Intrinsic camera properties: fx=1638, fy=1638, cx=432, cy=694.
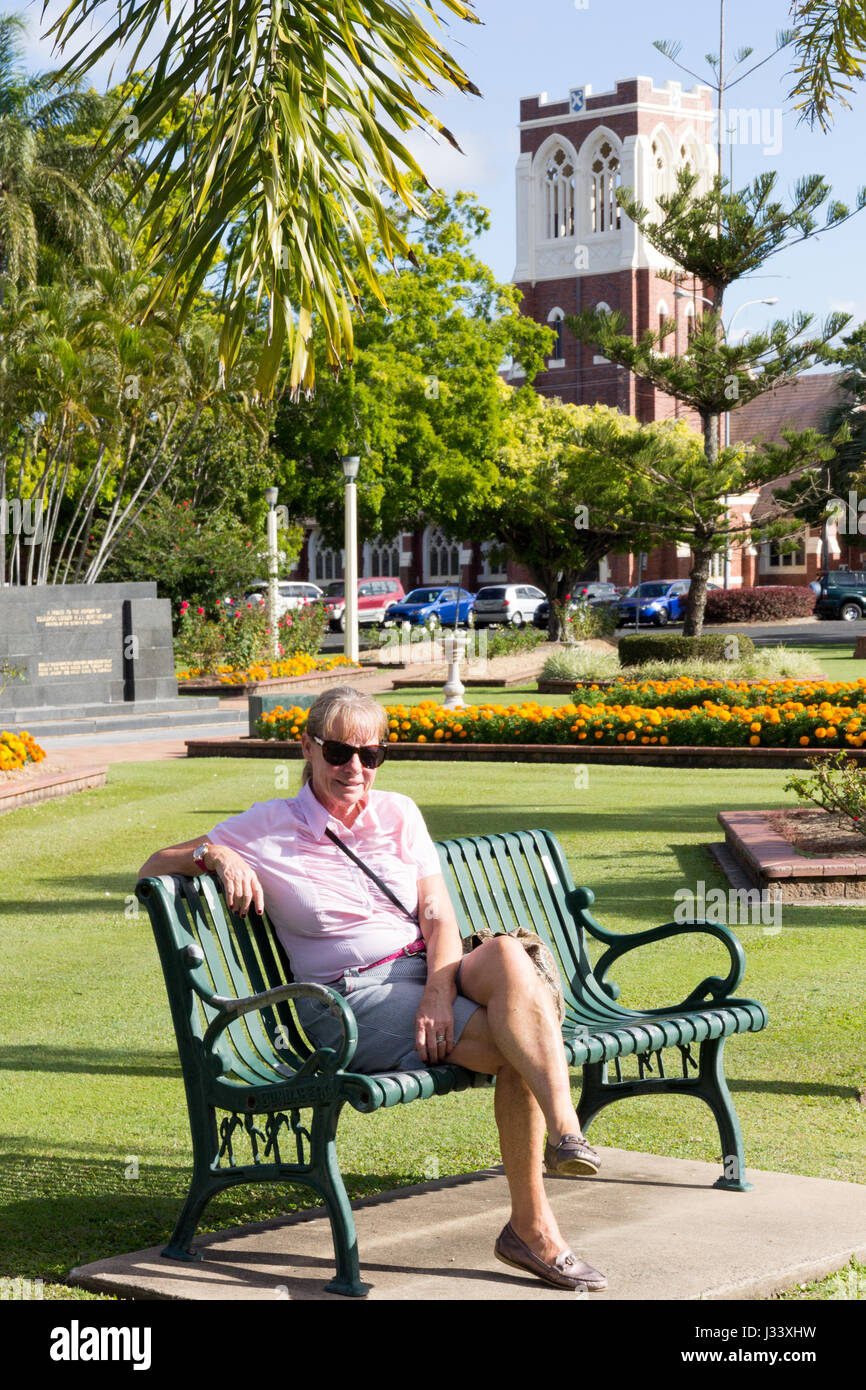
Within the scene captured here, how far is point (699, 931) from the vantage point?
4789mm

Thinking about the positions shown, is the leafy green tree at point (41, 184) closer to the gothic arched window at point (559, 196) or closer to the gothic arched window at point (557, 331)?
the gothic arched window at point (557, 331)

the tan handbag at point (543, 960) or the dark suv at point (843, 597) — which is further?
the dark suv at point (843, 597)

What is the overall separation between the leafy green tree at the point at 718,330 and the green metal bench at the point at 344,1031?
64.3 ft

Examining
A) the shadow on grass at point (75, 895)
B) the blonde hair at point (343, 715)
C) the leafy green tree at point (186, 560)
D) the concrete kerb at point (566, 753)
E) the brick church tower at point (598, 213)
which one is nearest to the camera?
the blonde hair at point (343, 715)

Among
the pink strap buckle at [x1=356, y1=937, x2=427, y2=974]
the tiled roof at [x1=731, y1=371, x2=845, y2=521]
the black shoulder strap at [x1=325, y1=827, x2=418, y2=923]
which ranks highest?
the tiled roof at [x1=731, y1=371, x2=845, y2=521]

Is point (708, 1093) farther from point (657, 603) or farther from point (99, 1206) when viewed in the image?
point (657, 603)

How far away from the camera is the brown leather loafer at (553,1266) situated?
3.56 meters

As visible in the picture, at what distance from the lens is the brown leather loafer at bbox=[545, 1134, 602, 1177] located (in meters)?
3.65

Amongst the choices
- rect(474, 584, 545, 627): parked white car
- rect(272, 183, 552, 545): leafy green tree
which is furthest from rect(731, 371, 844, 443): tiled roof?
rect(272, 183, 552, 545): leafy green tree

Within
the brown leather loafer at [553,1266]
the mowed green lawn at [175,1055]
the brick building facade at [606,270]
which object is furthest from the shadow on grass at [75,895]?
the brick building facade at [606,270]

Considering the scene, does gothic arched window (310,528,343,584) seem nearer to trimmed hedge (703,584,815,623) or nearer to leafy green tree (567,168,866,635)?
trimmed hedge (703,584,815,623)

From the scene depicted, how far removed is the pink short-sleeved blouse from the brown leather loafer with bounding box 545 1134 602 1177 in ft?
2.41
